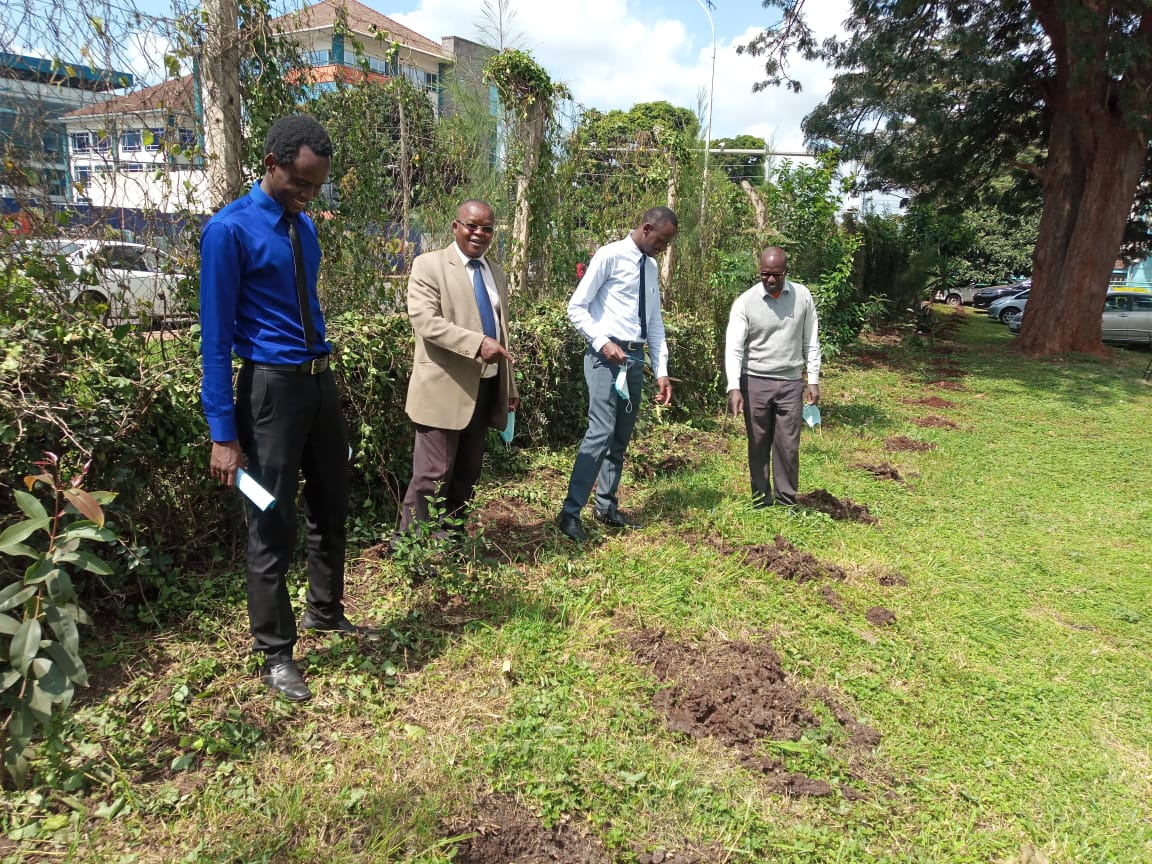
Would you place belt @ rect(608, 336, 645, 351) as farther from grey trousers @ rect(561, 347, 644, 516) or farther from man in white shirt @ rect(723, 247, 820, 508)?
man in white shirt @ rect(723, 247, 820, 508)

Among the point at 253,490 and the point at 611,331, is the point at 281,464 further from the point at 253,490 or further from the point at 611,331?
the point at 611,331

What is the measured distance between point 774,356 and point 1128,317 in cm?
1964

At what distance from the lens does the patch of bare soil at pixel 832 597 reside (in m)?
3.92

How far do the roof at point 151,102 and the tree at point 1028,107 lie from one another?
38.3 feet

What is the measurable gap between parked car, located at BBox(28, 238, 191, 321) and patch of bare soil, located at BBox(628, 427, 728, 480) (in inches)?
135

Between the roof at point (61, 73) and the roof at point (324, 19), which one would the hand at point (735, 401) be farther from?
the roof at point (61, 73)

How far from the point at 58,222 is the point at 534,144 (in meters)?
4.26

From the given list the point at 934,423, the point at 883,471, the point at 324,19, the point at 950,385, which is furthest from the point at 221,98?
the point at 950,385

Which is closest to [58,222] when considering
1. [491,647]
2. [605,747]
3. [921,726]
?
[491,647]

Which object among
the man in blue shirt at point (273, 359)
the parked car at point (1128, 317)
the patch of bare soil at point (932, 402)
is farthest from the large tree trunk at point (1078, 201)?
the man in blue shirt at point (273, 359)

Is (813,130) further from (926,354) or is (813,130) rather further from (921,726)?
(921,726)

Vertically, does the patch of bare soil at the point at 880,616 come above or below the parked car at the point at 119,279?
below

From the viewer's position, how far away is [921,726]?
3.00m

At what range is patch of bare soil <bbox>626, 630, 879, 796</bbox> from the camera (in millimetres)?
2760
